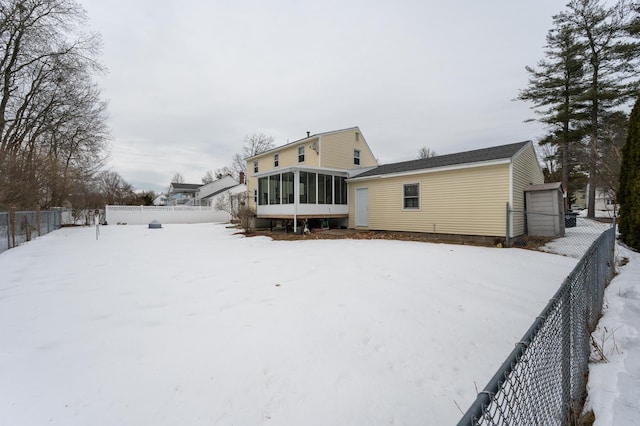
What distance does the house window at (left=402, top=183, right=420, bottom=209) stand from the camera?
12.0m

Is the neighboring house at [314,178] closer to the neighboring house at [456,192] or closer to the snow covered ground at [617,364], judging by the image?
the neighboring house at [456,192]

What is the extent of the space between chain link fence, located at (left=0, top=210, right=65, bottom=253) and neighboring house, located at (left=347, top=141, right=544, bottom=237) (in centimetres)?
1371

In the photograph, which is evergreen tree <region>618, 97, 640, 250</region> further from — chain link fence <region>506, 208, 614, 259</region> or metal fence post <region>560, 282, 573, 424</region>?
metal fence post <region>560, 282, 573, 424</region>

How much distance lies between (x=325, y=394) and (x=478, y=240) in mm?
9931

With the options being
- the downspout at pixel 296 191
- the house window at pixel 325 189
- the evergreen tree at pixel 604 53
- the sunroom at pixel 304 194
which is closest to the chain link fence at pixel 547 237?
the sunroom at pixel 304 194

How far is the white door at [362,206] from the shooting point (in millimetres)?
13957

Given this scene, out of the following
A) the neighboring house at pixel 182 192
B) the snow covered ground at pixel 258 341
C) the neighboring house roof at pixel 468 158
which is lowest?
the snow covered ground at pixel 258 341

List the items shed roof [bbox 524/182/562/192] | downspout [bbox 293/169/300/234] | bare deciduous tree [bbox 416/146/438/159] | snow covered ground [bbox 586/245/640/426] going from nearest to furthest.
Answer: snow covered ground [bbox 586/245/640/426]
shed roof [bbox 524/182/562/192]
downspout [bbox 293/169/300/234]
bare deciduous tree [bbox 416/146/438/159]

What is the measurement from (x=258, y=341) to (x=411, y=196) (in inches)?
414

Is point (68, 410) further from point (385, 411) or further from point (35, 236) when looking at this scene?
point (35, 236)

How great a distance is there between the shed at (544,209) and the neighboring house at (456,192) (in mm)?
323

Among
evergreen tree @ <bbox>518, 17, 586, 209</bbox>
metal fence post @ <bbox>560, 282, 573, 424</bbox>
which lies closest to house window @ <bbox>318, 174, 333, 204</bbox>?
metal fence post @ <bbox>560, 282, 573, 424</bbox>

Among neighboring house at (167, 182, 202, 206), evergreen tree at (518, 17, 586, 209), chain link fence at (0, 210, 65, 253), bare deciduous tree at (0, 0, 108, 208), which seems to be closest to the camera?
chain link fence at (0, 210, 65, 253)

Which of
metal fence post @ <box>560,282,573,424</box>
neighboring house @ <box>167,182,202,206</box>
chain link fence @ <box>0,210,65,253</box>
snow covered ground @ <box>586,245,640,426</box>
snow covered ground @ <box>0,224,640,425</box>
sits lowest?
snow covered ground @ <box>0,224,640,425</box>
